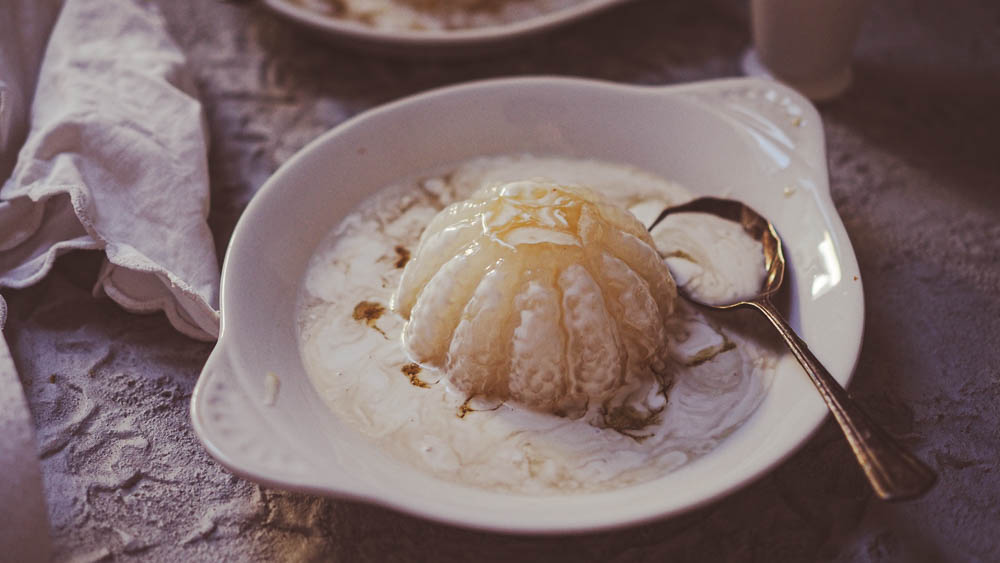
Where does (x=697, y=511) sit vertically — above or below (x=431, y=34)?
below

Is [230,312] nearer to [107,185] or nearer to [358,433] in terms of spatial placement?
[358,433]

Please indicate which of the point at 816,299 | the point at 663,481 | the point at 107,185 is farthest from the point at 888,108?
the point at 107,185

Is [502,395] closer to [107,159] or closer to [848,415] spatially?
[848,415]

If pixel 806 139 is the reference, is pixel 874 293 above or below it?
below

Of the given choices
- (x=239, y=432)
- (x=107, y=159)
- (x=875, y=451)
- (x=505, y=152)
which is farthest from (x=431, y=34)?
(x=875, y=451)

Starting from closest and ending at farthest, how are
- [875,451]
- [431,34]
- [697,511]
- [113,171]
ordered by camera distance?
[875,451]
[697,511]
[113,171]
[431,34]
